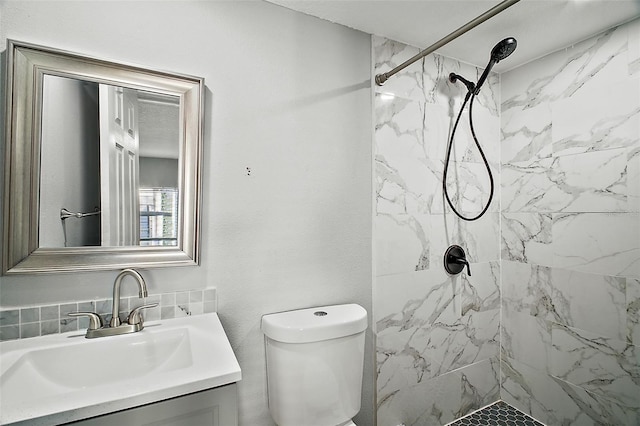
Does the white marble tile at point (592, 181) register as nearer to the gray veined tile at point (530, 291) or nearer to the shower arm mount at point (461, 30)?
the gray veined tile at point (530, 291)

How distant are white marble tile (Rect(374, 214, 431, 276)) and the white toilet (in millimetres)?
426

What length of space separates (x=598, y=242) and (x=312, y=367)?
1.55 meters

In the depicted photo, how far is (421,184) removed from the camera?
170 centimetres

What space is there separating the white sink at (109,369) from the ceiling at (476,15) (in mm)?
1388

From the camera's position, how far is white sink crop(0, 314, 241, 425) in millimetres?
665

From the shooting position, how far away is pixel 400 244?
1635 millimetres

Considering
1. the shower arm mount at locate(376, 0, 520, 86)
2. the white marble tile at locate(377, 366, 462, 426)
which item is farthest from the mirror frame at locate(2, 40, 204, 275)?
the white marble tile at locate(377, 366, 462, 426)

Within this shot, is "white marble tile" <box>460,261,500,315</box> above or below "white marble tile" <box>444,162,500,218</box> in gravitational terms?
below

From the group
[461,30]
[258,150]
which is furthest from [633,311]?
[258,150]

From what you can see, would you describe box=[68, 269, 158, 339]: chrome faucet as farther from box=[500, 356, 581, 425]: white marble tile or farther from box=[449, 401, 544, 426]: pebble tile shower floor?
box=[500, 356, 581, 425]: white marble tile

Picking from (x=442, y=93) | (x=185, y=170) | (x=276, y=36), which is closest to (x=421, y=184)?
(x=442, y=93)

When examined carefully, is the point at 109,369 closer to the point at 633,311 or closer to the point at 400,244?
the point at 400,244

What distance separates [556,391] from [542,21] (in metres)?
1.93

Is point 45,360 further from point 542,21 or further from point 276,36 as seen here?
point 542,21
